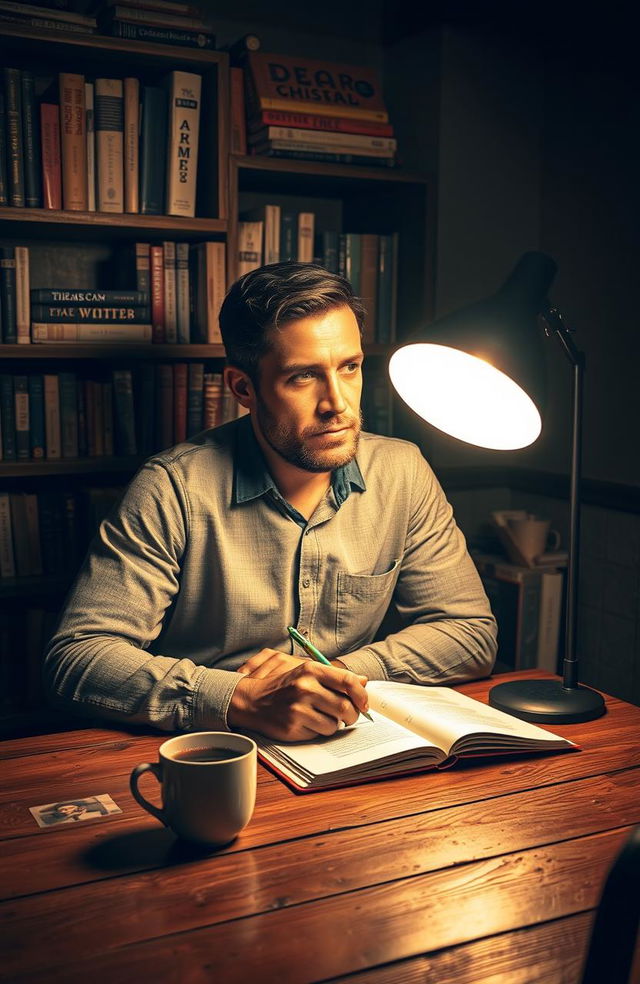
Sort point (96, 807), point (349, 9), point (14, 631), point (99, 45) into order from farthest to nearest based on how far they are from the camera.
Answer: point (349, 9)
point (14, 631)
point (99, 45)
point (96, 807)

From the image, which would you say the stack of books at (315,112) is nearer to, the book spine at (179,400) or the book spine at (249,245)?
the book spine at (249,245)

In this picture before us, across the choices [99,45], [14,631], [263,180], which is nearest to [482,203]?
[263,180]

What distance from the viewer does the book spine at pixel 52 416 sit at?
7.72ft

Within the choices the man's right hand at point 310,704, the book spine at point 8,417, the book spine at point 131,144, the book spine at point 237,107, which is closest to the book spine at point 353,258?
the book spine at point 237,107

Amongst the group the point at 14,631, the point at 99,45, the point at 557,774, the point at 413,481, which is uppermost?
the point at 99,45

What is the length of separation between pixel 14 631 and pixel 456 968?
6.03 feet

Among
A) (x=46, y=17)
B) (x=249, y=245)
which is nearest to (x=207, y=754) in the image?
(x=249, y=245)

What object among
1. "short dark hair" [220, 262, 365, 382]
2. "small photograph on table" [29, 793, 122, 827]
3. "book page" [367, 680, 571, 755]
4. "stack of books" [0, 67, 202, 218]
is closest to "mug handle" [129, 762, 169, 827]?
"small photograph on table" [29, 793, 122, 827]

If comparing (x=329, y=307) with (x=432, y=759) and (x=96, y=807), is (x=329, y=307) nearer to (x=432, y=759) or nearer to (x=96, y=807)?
(x=432, y=759)

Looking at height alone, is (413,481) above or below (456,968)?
above

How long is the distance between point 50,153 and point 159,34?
39 centimetres

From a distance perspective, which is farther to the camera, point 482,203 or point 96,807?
point 482,203

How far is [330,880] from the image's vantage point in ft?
2.99

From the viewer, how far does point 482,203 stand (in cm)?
285
